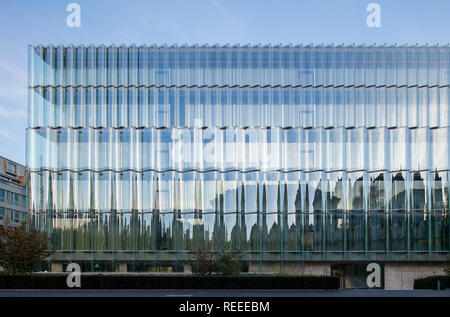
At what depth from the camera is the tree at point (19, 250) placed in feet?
112


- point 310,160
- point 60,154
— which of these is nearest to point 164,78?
point 60,154

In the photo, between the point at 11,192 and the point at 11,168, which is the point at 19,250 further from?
the point at 11,168

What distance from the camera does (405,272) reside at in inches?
1646

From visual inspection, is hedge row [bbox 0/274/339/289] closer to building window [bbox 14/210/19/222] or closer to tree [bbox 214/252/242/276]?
tree [bbox 214/252/242/276]

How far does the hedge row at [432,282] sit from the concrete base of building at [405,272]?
2623 mm

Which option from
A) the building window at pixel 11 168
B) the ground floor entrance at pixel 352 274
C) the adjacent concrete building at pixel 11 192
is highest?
the building window at pixel 11 168

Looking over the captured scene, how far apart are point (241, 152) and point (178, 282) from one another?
513 inches

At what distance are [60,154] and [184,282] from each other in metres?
16.3

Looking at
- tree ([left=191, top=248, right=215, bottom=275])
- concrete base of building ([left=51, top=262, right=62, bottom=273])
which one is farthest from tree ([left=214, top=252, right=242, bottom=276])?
concrete base of building ([left=51, top=262, right=62, bottom=273])

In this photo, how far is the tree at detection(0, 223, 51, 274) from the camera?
3419cm

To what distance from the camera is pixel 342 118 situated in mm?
43344

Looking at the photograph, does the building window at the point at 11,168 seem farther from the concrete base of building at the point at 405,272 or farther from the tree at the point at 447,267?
the tree at the point at 447,267

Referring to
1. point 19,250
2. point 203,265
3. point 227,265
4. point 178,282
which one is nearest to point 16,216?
point 19,250

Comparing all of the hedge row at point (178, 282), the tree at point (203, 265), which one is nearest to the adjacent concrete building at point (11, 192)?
the hedge row at point (178, 282)
